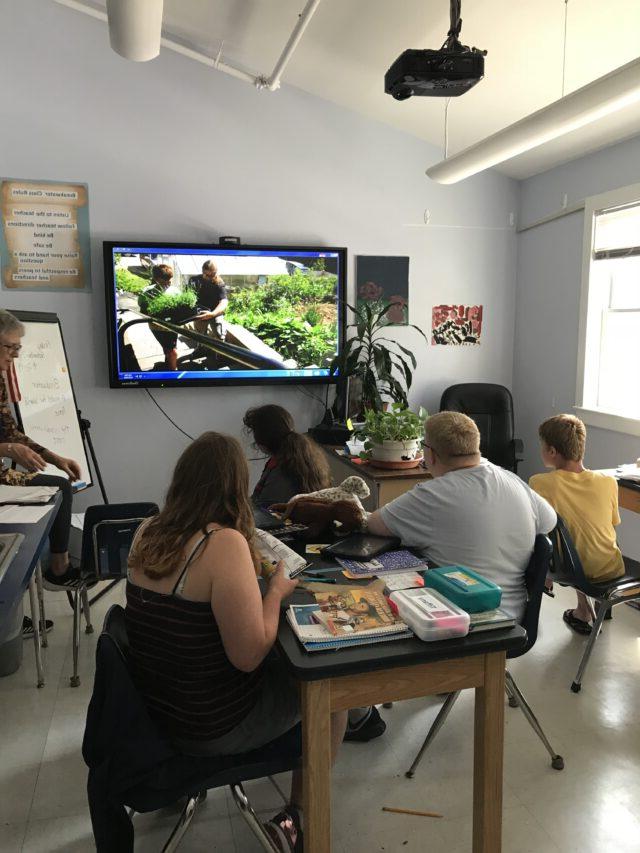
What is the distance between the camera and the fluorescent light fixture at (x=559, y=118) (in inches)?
104

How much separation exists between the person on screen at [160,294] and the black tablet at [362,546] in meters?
2.91

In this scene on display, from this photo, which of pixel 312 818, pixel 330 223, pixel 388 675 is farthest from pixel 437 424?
pixel 330 223

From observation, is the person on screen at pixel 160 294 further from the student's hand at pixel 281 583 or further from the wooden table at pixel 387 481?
the student's hand at pixel 281 583

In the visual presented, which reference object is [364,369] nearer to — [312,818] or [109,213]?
[109,213]

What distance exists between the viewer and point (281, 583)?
1.61 meters

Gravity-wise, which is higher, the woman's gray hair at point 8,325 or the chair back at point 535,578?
the woman's gray hair at point 8,325

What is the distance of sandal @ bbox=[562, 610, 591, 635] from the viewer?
313cm

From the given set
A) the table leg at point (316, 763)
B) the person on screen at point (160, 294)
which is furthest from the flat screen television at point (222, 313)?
the table leg at point (316, 763)

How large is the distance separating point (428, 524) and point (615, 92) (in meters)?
1.96

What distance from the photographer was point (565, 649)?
117 inches

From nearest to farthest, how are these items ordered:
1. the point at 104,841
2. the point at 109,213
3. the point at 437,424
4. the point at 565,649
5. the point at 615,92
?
the point at 104,841 → the point at 437,424 → the point at 615,92 → the point at 565,649 → the point at 109,213

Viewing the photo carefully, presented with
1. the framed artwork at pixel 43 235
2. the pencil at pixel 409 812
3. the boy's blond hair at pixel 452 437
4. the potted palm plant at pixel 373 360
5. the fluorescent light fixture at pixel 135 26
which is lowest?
the pencil at pixel 409 812

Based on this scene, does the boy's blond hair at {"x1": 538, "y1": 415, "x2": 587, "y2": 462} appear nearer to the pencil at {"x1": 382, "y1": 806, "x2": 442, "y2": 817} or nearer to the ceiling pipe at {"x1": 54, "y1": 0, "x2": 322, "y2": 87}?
the pencil at {"x1": 382, "y1": 806, "x2": 442, "y2": 817}

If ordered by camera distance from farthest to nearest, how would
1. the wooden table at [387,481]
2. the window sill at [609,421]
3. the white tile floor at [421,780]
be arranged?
the window sill at [609,421]
the wooden table at [387,481]
the white tile floor at [421,780]
